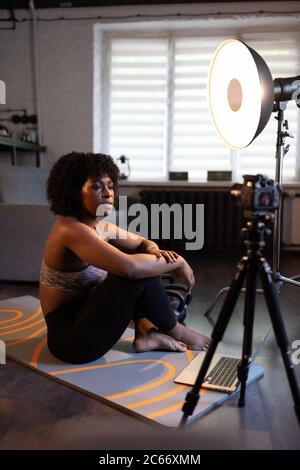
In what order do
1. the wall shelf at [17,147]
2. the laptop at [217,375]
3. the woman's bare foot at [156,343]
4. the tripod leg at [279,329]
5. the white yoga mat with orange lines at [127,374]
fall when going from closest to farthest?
the tripod leg at [279,329] → the white yoga mat with orange lines at [127,374] → the laptop at [217,375] → the woman's bare foot at [156,343] → the wall shelf at [17,147]

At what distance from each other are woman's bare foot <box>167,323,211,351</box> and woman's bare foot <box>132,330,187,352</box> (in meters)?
0.02

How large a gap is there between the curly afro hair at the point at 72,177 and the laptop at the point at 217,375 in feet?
→ 2.46

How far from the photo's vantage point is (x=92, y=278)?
184cm

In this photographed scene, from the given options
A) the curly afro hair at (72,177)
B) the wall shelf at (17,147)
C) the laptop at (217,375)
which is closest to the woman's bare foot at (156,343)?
the laptop at (217,375)

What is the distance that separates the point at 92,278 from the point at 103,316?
10.5 inches

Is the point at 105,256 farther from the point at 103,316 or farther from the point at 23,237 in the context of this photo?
the point at 23,237

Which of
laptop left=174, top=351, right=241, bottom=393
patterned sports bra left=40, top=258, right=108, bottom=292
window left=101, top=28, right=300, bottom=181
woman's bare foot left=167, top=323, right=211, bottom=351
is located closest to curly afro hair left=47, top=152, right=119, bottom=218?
patterned sports bra left=40, top=258, right=108, bottom=292

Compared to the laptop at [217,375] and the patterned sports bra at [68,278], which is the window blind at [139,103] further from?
the laptop at [217,375]

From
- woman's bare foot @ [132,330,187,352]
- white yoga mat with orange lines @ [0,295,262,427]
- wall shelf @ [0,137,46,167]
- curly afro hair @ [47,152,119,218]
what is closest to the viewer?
white yoga mat with orange lines @ [0,295,262,427]

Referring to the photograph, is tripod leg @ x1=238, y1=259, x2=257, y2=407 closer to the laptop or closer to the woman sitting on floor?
the laptop

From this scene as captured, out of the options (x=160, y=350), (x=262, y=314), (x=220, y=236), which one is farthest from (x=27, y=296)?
(x=220, y=236)

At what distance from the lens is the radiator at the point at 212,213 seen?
4.66 meters

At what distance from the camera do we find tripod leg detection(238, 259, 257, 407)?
4.16 feet
